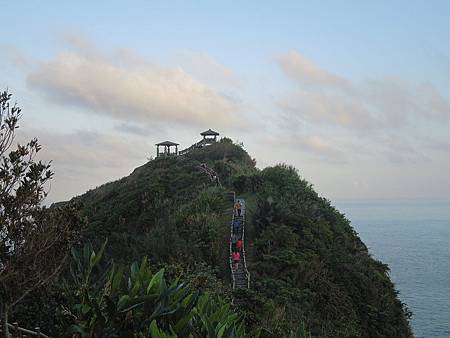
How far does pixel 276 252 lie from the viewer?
733 inches

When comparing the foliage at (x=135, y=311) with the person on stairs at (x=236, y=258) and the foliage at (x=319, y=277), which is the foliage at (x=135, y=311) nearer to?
the foliage at (x=319, y=277)

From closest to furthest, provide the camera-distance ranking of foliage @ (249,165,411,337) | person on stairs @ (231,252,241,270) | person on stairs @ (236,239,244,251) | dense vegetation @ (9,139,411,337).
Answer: dense vegetation @ (9,139,411,337) → foliage @ (249,165,411,337) → person on stairs @ (231,252,241,270) → person on stairs @ (236,239,244,251)

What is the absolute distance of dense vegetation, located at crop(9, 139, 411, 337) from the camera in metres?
13.4

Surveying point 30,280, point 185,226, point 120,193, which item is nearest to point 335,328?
point 185,226

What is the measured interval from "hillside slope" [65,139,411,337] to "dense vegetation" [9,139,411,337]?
4 centimetres

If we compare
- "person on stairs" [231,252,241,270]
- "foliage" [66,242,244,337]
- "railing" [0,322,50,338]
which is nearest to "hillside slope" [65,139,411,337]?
"person on stairs" [231,252,241,270]

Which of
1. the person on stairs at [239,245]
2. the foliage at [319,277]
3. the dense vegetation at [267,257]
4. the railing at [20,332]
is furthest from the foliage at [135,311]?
the person on stairs at [239,245]

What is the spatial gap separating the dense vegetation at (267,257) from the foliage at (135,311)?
0.17 ft

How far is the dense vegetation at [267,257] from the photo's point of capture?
13352 millimetres

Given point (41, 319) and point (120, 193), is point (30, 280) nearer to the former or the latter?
point (41, 319)

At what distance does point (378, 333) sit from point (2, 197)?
1396cm

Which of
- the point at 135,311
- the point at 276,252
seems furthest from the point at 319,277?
the point at 135,311

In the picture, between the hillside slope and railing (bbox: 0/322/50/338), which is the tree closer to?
railing (bbox: 0/322/50/338)

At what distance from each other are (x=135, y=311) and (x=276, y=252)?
1189cm
